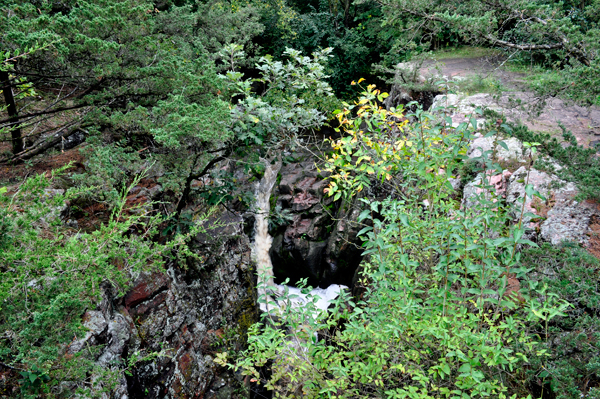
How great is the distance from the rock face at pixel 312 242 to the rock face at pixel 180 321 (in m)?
2.57

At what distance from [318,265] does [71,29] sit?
6526 millimetres

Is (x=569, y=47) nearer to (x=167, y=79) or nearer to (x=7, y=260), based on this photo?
(x=167, y=79)

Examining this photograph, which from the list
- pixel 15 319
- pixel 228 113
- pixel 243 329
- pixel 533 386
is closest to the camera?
pixel 15 319

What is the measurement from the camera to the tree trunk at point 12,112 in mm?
3470

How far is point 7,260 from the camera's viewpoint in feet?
7.06

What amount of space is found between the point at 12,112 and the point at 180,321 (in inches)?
125

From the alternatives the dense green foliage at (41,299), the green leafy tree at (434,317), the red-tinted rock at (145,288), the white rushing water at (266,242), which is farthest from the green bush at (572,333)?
the white rushing water at (266,242)

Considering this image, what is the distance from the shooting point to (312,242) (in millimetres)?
8305

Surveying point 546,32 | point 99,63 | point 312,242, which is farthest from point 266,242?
point 546,32

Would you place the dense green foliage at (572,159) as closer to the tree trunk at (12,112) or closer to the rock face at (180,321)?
the rock face at (180,321)

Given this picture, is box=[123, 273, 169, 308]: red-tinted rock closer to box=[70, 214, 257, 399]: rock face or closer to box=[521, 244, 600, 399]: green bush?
box=[70, 214, 257, 399]: rock face

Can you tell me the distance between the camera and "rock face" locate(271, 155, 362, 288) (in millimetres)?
7926

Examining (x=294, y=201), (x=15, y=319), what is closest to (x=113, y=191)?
(x=15, y=319)

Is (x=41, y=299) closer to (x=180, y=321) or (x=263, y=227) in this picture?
(x=180, y=321)
